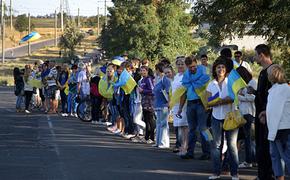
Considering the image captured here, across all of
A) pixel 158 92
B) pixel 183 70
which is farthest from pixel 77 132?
pixel 183 70

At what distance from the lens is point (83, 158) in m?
12.3

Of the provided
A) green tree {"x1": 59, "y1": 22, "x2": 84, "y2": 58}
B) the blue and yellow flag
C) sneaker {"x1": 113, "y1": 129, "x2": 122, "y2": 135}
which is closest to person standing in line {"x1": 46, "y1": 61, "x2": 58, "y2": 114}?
the blue and yellow flag

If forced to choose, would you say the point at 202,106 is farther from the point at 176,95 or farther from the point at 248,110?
the point at 248,110

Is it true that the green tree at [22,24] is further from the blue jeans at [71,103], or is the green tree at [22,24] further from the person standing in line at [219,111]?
the person standing in line at [219,111]

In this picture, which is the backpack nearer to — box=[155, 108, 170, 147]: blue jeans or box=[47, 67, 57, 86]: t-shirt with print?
box=[47, 67, 57, 86]: t-shirt with print

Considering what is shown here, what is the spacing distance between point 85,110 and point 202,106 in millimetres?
9439

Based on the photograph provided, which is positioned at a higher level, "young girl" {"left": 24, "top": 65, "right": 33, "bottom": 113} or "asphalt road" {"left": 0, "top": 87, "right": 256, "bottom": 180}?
"young girl" {"left": 24, "top": 65, "right": 33, "bottom": 113}

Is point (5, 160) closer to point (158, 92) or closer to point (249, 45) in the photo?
point (158, 92)

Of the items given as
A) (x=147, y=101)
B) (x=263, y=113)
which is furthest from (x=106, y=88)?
(x=263, y=113)

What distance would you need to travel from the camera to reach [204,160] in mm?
12320

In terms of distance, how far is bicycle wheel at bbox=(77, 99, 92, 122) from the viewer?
20859 mm

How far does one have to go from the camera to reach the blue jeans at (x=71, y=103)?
2312cm

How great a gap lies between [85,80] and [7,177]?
11.8 m

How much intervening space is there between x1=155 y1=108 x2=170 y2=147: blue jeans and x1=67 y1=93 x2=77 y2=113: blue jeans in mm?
9087
